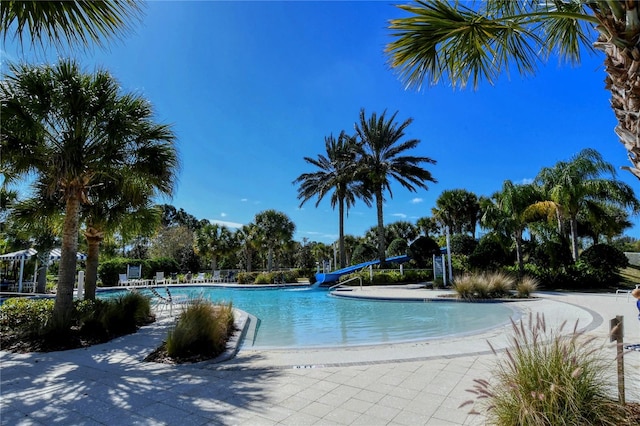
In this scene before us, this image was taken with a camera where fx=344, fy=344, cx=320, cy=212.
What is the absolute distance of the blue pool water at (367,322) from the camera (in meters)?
7.64

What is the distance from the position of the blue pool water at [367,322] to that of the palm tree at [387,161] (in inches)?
432

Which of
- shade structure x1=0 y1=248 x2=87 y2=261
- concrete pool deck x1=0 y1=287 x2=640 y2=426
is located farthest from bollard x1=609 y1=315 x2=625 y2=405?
shade structure x1=0 y1=248 x2=87 y2=261

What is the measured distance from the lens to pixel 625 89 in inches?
92.9

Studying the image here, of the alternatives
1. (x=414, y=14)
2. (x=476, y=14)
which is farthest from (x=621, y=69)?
(x=414, y=14)

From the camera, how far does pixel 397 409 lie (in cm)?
317

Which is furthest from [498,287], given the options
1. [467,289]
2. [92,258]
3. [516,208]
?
[92,258]

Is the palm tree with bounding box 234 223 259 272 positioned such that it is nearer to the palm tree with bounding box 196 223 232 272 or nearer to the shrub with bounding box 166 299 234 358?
the palm tree with bounding box 196 223 232 272

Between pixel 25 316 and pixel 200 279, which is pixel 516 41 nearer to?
pixel 25 316

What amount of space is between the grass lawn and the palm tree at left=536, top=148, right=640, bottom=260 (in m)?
2.39

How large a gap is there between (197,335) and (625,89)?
5.77m

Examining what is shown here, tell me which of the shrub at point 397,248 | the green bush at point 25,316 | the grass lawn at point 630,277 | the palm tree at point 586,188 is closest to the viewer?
the green bush at point 25,316

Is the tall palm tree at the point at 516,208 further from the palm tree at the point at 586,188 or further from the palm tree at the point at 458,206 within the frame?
the palm tree at the point at 458,206

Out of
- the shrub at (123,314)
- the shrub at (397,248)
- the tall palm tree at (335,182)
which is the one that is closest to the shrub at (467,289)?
the shrub at (123,314)

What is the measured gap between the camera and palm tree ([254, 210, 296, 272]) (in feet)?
110
